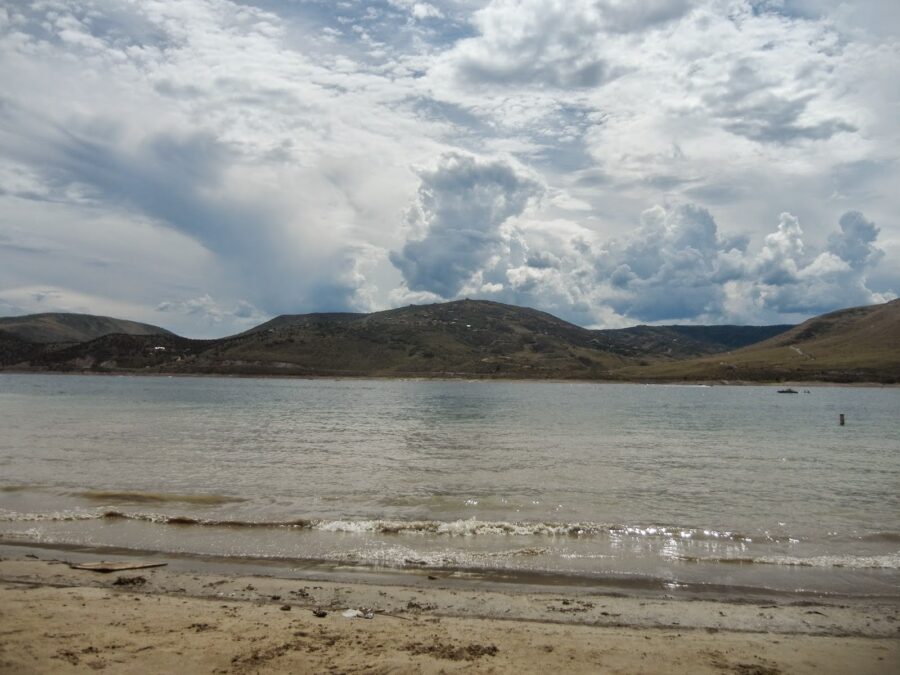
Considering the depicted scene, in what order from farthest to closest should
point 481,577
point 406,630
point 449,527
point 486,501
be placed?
point 486,501
point 449,527
point 481,577
point 406,630

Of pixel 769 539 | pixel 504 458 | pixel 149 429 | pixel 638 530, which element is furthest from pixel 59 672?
pixel 149 429

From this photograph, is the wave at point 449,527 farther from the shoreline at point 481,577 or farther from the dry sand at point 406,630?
the dry sand at point 406,630

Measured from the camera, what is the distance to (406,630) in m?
10.6

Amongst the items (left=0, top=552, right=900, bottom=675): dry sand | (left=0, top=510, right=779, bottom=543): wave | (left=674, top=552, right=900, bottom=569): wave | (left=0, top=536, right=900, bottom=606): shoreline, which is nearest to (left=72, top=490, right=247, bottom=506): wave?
(left=0, top=510, right=779, bottom=543): wave

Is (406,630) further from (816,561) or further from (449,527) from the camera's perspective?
(816,561)

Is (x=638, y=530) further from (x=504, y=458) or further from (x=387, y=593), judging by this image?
(x=504, y=458)

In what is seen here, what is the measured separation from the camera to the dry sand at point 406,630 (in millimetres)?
9320

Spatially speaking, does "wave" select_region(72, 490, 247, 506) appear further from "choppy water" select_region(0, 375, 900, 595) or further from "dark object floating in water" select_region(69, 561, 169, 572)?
"dark object floating in water" select_region(69, 561, 169, 572)

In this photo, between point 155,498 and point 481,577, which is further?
point 155,498

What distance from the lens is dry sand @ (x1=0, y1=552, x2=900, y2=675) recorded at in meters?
9.32

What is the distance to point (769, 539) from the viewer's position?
18.7m

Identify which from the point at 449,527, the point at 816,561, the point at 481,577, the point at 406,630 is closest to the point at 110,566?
the point at 406,630

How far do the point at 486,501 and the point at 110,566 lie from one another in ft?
44.1

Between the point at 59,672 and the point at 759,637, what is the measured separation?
11.3 m
